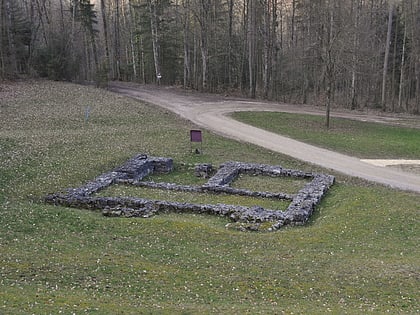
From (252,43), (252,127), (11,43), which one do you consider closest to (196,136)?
(252,127)

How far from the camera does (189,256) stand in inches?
584

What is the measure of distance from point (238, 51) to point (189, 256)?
46.8 m

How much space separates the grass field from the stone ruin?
685mm

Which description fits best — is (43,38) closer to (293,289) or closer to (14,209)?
(14,209)

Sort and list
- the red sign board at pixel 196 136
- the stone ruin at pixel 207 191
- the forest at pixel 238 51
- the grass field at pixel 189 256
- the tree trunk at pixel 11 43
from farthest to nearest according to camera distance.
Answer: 1. the forest at pixel 238 51
2. the tree trunk at pixel 11 43
3. the red sign board at pixel 196 136
4. the stone ruin at pixel 207 191
5. the grass field at pixel 189 256

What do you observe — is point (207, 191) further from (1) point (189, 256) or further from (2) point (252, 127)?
(2) point (252, 127)

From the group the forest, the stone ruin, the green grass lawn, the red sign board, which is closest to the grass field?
the stone ruin

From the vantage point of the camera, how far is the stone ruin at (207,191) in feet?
62.0

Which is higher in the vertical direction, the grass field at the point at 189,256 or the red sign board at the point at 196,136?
the red sign board at the point at 196,136

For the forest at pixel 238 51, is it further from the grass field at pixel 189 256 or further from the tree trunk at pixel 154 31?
the grass field at pixel 189 256

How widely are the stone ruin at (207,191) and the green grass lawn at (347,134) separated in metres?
7.20

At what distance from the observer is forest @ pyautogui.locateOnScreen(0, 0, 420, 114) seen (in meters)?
48.3

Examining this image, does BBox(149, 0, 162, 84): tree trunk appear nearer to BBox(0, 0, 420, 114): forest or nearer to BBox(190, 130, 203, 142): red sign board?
BBox(0, 0, 420, 114): forest

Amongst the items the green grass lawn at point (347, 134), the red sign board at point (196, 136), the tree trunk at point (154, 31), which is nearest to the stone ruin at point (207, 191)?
the red sign board at point (196, 136)
